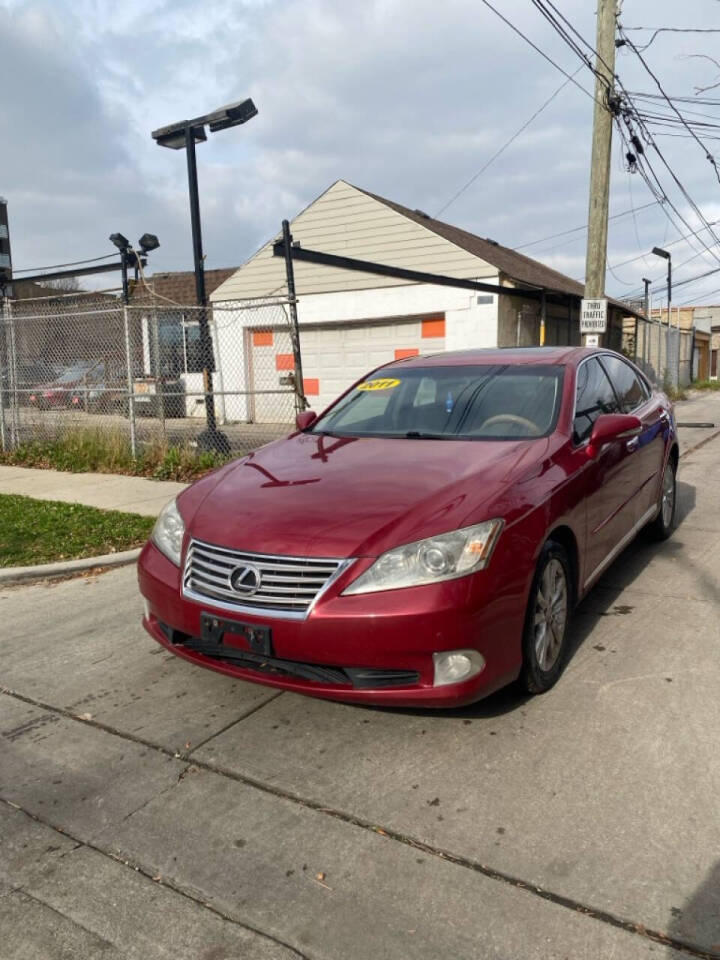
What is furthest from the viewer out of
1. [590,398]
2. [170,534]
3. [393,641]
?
[590,398]

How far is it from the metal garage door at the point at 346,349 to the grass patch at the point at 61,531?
10259 mm

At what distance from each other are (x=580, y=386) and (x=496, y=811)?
251 centimetres

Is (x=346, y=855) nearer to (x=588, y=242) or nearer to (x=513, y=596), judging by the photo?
(x=513, y=596)

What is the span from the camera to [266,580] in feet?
9.68

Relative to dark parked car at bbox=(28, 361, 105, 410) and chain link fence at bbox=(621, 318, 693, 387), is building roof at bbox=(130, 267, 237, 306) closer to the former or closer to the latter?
dark parked car at bbox=(28, 361, 105, 410)

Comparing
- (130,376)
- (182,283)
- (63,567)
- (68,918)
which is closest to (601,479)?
(68,918)

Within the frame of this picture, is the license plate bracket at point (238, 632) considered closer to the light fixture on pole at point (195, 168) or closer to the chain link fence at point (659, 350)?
the light fixture on pole at point (195, 168)

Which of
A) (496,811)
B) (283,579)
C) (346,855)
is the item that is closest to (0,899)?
(346,855)

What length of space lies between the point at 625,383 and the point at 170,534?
11.2 feet

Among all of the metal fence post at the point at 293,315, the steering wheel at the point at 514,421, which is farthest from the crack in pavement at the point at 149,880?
the metal fence post at the point at 293,315

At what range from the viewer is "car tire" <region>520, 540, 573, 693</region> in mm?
3186

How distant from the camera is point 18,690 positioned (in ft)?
12.3

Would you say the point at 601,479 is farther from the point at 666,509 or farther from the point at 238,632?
the point at 666,509

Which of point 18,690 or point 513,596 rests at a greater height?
point 513,596
